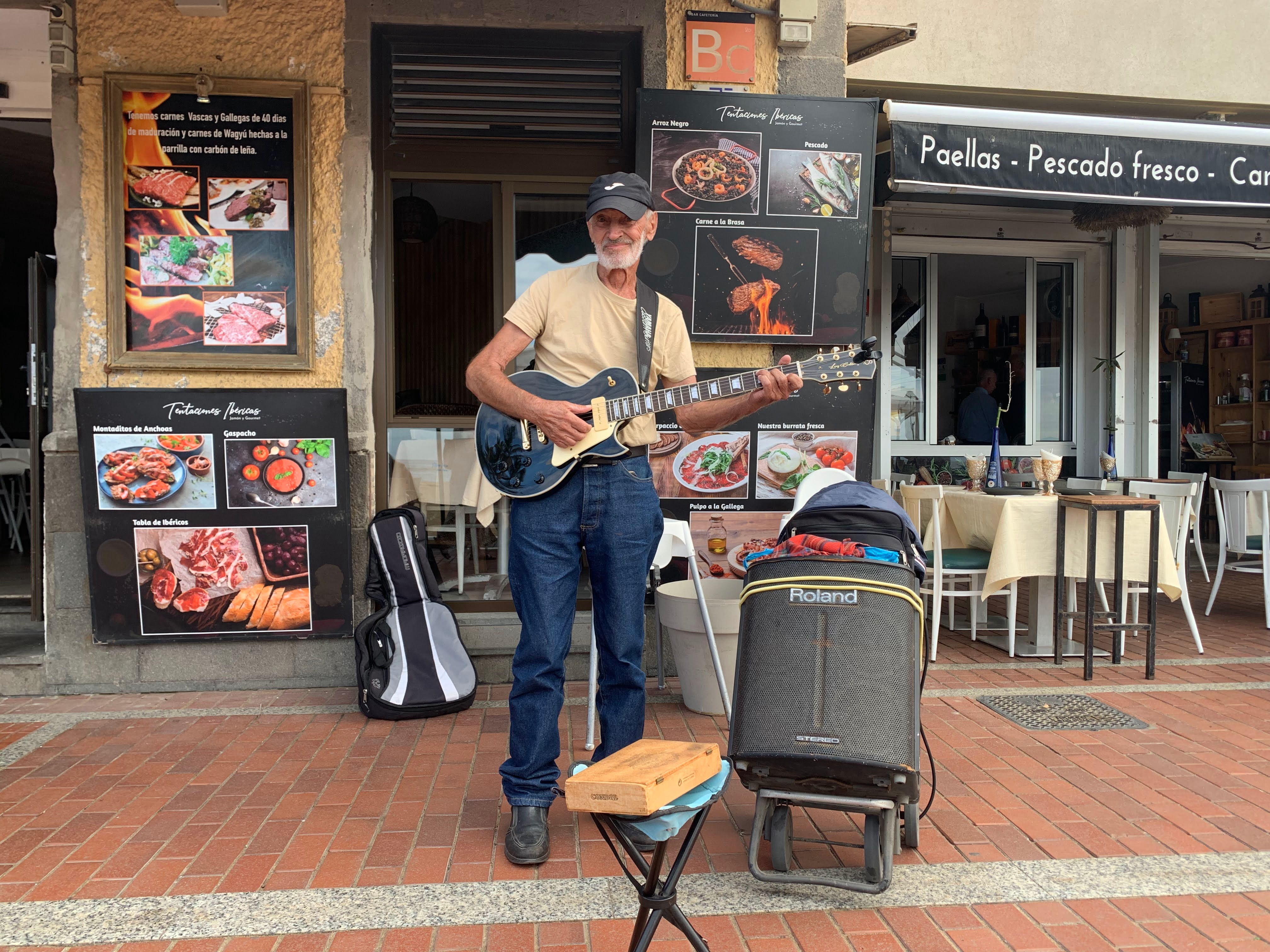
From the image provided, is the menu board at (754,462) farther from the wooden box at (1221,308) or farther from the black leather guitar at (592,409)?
the wooden box at (1221,308)

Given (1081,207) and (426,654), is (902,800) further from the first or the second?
(1081,207)

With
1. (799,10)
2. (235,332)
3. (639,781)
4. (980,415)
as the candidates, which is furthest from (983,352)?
(639,781)

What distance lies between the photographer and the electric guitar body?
3160 mm

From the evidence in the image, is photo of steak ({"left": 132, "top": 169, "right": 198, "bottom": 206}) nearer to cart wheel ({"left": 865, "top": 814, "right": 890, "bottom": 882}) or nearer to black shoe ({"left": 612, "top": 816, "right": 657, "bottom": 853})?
black shoe ({"left": 612, "top": 816, "right": 657, "bottom": 853})

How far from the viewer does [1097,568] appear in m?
5.64

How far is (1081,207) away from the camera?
728 cm

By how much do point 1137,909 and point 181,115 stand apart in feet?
17.1

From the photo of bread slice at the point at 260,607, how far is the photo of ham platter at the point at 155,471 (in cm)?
50

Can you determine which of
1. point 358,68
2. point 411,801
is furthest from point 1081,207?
point 411,801

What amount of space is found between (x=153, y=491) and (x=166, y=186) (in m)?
1.53

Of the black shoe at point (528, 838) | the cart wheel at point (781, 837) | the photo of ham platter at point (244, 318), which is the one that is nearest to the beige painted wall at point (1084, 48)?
the photo of ham platter at point (244, 318)

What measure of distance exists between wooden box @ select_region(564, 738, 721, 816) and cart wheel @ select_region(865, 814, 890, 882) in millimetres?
628

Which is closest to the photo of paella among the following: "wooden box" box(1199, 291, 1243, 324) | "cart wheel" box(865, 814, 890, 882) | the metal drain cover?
the metal drain cover

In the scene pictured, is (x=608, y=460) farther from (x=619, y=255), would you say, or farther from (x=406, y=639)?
(x=406, y=639)
